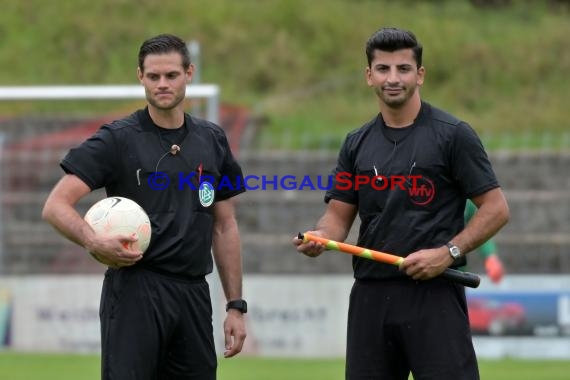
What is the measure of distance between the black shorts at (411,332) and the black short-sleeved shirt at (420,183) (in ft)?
0.38

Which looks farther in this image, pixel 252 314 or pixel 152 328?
pixel 252 314

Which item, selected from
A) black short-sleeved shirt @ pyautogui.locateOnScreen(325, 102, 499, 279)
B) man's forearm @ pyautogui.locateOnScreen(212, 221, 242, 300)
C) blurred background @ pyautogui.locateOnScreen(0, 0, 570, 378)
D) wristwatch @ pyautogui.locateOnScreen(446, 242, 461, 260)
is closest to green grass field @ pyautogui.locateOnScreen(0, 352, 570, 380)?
blurred background @ pyautogui.locateOnScreen(0, 0, 570, 378)

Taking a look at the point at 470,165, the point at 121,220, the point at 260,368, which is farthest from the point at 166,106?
the point at 260,368

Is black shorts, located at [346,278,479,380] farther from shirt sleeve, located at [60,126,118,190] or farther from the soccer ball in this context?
shirt sleeve, located at [60,126,118,190]

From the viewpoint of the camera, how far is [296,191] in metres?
17.8

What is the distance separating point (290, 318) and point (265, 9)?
11.3m

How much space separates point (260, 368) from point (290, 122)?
8434 millimetres

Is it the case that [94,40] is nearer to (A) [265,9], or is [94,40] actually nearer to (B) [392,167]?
(A) [265,9]

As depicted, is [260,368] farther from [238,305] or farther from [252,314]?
[238,305]

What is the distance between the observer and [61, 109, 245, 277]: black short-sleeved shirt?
5945mm

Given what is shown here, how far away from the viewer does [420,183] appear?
19.7 feet

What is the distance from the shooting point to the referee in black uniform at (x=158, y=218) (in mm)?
5910

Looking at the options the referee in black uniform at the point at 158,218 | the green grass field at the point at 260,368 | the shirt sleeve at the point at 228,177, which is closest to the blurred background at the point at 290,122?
the green grass field at the point at 260,368

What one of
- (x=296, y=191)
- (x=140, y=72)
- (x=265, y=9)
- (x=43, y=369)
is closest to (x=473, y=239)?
(x=140, y=72)
